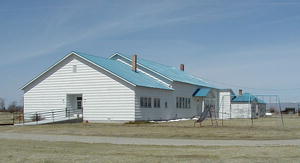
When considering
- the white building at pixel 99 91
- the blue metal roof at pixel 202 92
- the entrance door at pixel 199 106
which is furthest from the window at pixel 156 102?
the entrance door at pixel 199 106

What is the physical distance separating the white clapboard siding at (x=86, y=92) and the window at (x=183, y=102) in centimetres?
1050

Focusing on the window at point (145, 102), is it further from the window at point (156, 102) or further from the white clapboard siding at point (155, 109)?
the window at point (156, 102)

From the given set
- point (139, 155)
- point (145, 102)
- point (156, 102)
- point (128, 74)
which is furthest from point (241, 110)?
point (139, 155)

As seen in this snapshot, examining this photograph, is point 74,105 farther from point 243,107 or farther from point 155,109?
point 243,107

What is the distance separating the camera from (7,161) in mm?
11812

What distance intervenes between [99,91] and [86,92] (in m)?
1.30

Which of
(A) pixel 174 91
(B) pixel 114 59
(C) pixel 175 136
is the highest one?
(B) pixel 114 59

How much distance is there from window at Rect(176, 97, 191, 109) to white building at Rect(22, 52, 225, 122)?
6.73 ft

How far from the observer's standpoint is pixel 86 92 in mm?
36500

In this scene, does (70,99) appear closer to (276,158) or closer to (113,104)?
(113,104)

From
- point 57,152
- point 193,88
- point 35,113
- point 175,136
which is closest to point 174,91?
point 193,88

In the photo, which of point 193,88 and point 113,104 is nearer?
point 113,104

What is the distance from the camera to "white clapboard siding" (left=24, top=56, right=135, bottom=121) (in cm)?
3516

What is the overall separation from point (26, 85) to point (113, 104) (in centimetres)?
901
